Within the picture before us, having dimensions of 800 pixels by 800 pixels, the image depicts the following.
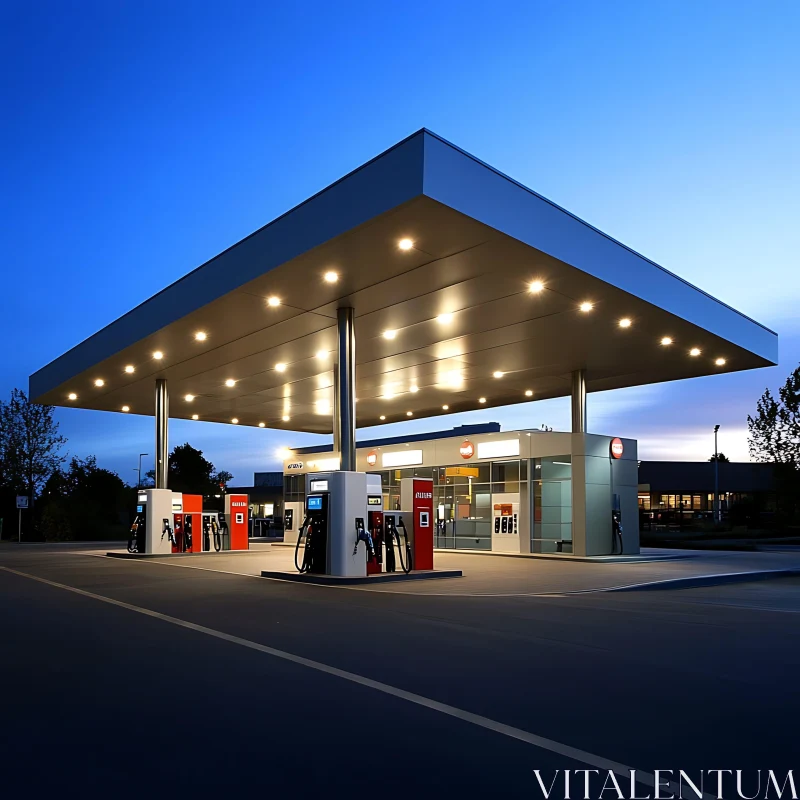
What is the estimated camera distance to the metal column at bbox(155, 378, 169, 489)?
25.8 metres

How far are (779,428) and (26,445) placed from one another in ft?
150

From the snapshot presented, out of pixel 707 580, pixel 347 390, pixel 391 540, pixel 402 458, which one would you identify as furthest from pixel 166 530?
pixel 707 580

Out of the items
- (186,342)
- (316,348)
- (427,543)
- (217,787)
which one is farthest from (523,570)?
(217,787)

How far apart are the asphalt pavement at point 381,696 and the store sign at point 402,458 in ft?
62.8

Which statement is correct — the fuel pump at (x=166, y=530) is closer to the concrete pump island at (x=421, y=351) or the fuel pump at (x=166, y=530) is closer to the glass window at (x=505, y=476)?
the concrete pump island at (x=421, y=351)

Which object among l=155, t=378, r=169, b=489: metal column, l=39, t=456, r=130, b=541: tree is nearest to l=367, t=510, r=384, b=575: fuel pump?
l=155, t=378, r=169, b=489: metal column

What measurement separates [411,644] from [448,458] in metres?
20.9

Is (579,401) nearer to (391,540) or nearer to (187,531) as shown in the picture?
(391,540)

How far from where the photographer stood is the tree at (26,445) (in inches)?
2000

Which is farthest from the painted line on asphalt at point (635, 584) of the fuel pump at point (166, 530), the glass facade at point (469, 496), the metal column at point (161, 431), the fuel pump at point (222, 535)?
the fuel pump at point (222, 535)

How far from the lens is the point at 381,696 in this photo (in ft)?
19.9

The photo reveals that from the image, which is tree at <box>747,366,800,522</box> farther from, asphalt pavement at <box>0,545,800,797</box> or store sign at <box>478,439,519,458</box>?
asphalt pavement at <box>0,545,800,797</box>

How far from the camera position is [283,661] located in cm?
749

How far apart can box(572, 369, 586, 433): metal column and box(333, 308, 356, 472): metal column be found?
9.78 meters
